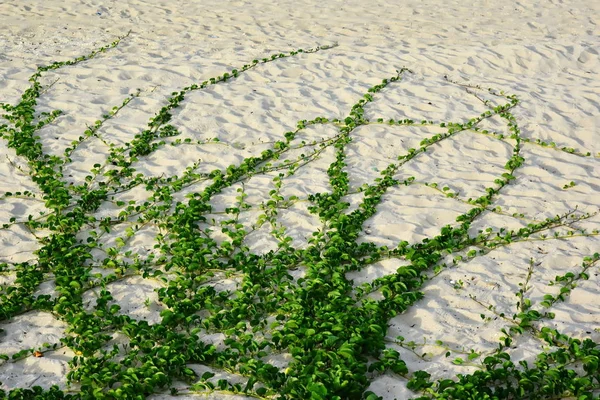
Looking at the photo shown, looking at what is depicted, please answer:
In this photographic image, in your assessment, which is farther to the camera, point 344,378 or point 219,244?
point 219,244

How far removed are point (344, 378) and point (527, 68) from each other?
6.57 m

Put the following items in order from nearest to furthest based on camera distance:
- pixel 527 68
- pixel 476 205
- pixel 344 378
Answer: pixel 344 378 < pixel 476 205 < pixel 527 68

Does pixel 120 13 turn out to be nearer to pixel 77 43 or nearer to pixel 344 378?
pixel 77 43

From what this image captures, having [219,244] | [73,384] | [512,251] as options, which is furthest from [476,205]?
[73,384]

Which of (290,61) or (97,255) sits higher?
(290,61)

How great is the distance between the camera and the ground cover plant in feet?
12.1

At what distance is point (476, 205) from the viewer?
5.64 meters

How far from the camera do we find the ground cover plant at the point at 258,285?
12.1ft

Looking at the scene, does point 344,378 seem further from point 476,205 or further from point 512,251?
point 476,205

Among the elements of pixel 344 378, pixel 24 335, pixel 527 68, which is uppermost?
pixel 527 68

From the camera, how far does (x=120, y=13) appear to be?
11.2 metres

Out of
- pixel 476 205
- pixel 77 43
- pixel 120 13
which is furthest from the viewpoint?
pixel 120 13

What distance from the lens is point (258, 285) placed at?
4504 mm

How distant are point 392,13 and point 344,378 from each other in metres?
9.06
